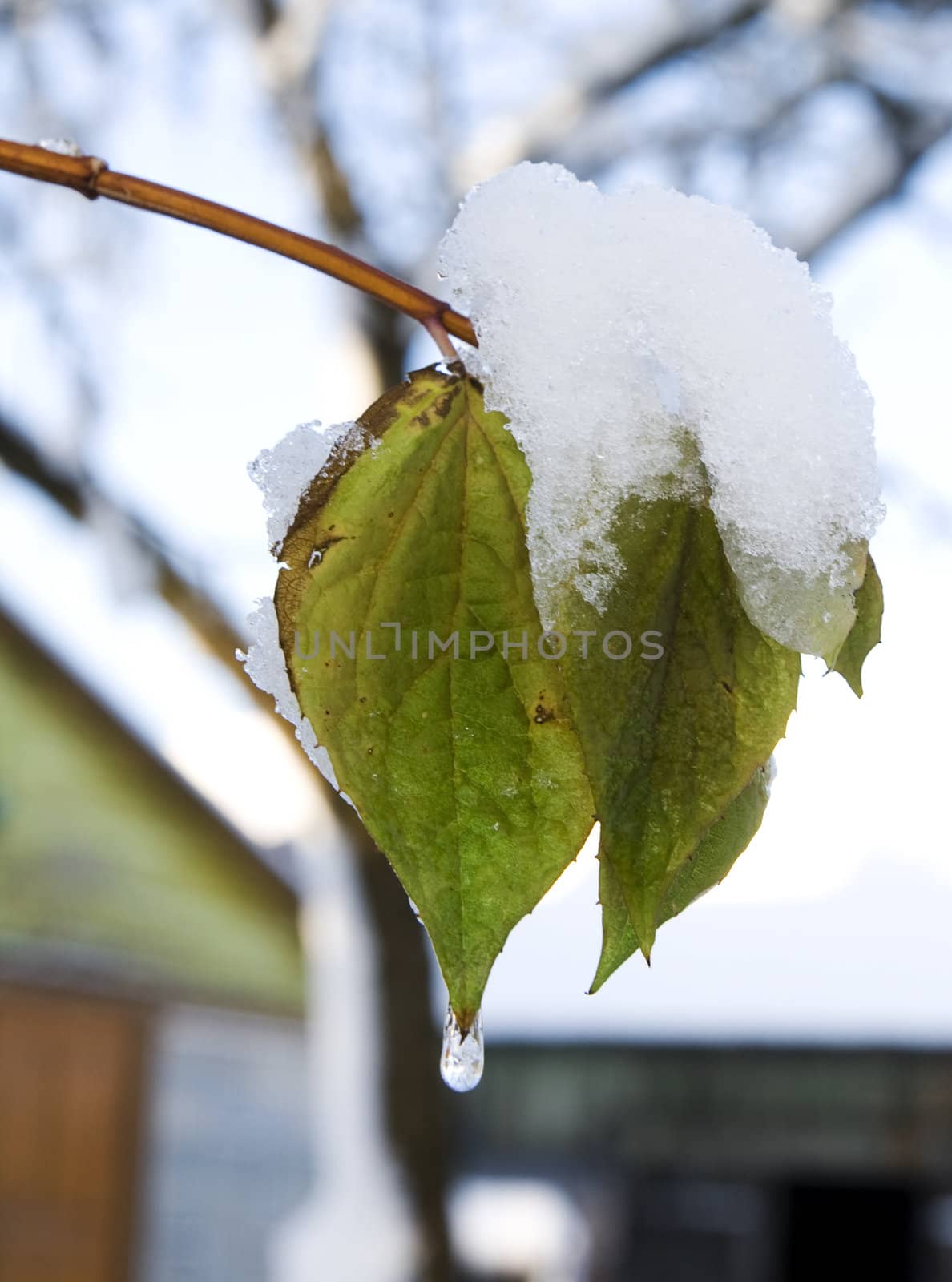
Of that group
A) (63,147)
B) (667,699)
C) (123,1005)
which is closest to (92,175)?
(63,147)

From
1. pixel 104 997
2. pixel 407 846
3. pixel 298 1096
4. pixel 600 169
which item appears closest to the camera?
pixel 407 846

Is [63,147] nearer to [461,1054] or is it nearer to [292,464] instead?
[292,464]

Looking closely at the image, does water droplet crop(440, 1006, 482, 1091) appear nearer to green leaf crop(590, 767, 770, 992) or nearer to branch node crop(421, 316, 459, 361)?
green leaf crop(590, 767, 770, 992)

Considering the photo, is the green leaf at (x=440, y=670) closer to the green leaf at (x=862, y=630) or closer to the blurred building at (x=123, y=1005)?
the green leaf at (x=862, y=630)

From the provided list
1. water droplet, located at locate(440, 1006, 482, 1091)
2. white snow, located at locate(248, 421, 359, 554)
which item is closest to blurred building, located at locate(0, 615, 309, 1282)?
water droplet, located at locate(440, 1006, 482, 1091)

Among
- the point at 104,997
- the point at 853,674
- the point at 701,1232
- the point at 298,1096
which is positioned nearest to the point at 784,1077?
the point at 701,1232

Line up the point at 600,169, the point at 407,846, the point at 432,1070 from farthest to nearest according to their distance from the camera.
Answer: the point at 600,169
the point at 432,1070
the point at 407,846

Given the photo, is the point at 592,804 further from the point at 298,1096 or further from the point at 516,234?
the point at 298,1096
